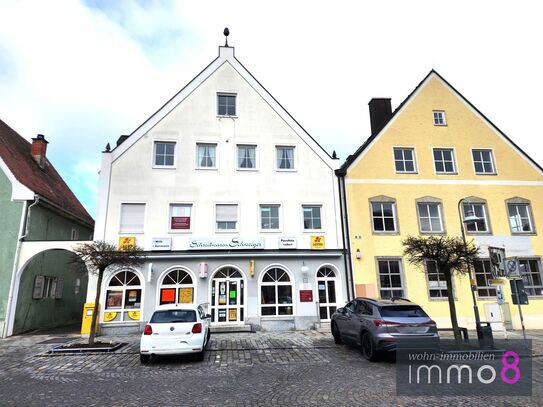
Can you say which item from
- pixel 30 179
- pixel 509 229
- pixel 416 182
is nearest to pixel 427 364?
pixel 416 182

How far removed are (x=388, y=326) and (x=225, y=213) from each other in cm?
1018

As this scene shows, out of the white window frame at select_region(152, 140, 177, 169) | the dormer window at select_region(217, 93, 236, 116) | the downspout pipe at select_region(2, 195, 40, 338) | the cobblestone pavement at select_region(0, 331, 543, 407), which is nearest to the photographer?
the cobblestone pavement at select_region(0, 331, 543, 407)

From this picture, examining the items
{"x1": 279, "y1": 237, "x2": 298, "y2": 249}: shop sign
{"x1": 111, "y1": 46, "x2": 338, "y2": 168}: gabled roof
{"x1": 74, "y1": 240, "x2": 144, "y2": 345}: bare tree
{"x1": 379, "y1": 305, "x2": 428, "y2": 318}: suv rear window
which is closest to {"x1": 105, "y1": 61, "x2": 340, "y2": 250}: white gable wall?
{"x1": 111, "y1": 46, "x2": 338, "y2": 168}: gabled roof

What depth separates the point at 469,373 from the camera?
9.54 meters

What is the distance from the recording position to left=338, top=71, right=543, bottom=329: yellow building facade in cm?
1841

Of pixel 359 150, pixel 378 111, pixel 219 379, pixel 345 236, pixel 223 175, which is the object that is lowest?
pixel 219 379

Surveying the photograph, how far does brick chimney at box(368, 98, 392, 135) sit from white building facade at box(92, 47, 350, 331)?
197 inches

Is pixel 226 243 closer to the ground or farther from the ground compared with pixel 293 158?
closer to the ground

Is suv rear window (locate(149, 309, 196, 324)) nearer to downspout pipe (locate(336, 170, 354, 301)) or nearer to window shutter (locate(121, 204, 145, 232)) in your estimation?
window shutter (locate(121, 204, 145, 232))

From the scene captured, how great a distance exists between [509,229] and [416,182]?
5565mm

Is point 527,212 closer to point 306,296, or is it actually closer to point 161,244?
point 306,296


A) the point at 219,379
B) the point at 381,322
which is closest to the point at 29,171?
the point at 219,379

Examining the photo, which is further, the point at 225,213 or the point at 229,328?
the point at 225,213

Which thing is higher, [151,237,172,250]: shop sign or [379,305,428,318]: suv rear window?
[151,237,172,250]: shop sign
